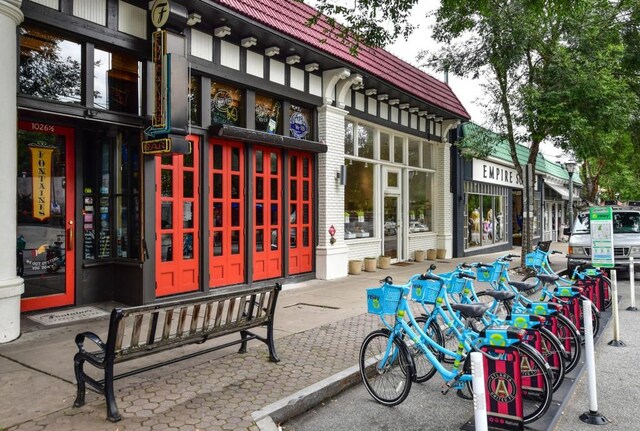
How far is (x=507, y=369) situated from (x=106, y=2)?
7549mm

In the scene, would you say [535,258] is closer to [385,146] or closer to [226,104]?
[226,104]

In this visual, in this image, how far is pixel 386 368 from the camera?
14.8 feet

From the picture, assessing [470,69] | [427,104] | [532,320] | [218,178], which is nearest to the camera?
[532,320]

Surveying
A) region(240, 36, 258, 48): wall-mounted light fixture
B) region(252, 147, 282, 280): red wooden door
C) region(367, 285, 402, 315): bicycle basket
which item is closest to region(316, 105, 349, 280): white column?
region(252, 147, 282, 280): red wooden door

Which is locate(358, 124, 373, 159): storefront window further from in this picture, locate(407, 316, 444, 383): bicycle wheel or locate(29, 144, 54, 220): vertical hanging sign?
locate(407, 316, 444, 383): bicycle wheel

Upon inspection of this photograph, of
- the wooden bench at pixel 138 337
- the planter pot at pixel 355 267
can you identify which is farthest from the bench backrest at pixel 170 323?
the planter pot at pixel 355 267

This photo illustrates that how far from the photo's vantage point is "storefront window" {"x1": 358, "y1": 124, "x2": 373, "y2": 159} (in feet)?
44.0

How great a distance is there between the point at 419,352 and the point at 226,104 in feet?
21.5

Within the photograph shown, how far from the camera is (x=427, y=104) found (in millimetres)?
15016

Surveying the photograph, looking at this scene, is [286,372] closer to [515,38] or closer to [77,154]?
[77,154]

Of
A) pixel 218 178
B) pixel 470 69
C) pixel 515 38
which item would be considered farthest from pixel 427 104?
pixel 218 178

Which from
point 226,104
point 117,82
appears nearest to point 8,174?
point 117,82

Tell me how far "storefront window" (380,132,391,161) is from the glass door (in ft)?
4.02

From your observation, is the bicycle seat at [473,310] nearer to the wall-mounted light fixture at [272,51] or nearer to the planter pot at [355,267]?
the wall-mounted light fixture at [272,51]
